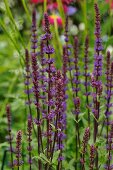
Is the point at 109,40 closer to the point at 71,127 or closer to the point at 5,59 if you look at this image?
the point at 71,127

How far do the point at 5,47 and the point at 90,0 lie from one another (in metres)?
4.14

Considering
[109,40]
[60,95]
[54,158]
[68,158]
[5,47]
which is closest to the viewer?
[60,95]

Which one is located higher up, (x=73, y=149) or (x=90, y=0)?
(x=90, y=0)

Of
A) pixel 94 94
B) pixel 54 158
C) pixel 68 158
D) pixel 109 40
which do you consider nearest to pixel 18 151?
pixel 54 158

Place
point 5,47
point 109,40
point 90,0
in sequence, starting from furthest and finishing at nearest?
point 5,47 < point 90,0 < point 109,40

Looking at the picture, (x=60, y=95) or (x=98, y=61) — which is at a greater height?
(x=98, y=61)

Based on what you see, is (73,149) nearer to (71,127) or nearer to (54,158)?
(71,127)

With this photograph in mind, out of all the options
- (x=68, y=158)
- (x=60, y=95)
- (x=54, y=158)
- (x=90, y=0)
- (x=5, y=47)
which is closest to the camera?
(x=60, y=95)

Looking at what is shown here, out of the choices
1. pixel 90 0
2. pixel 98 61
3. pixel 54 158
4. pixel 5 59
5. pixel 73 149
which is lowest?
pixel 54 158

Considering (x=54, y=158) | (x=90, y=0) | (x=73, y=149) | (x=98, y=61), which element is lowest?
(x=54, y=158)

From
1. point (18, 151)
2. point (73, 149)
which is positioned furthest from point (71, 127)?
point (18, 151)

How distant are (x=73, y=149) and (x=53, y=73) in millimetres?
1339

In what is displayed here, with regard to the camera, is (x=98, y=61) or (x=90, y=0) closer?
(x=98, y=61)

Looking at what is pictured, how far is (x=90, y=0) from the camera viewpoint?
4902 millimetres
